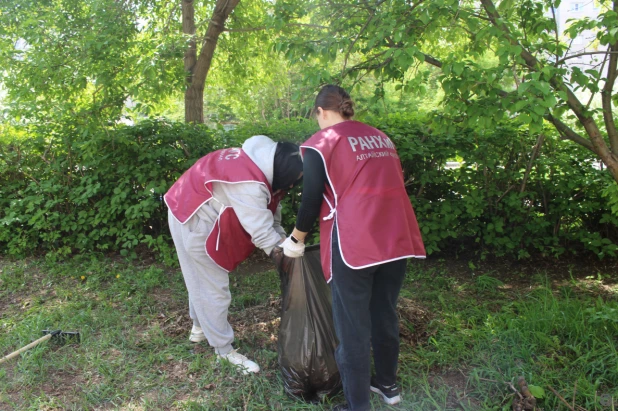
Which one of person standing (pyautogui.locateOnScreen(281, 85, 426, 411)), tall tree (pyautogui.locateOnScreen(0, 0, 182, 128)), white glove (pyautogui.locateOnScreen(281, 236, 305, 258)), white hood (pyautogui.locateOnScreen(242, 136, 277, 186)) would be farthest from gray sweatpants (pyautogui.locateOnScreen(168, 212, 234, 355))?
tall tree (pyautogui.locateOnScreen(0, 0, 182, 128))

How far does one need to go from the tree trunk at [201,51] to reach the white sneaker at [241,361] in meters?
3.60

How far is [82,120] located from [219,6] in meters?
2.42

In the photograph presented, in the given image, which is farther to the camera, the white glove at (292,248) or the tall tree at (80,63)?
the tall tree at (80,63)

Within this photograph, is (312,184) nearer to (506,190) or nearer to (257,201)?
(257,201)

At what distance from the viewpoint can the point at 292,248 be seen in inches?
98.3

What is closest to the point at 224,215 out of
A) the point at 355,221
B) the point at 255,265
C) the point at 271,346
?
the point at 355,221

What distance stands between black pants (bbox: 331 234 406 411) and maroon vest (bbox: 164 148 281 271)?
2.38 ft

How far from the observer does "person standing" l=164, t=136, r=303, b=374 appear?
2691mm

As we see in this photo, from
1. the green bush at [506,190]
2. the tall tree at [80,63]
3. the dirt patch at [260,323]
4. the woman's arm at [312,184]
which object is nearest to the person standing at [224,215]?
the dirt patch at [260,323]

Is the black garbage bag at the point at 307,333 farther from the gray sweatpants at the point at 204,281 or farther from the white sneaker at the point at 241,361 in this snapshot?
the gray sweatpants at the point at 204,281

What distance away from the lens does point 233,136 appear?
489 cm

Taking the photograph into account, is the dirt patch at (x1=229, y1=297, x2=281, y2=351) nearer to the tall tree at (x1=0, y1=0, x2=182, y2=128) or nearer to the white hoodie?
the white hoodie

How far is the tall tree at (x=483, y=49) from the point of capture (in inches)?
107

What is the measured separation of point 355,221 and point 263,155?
795 mm
